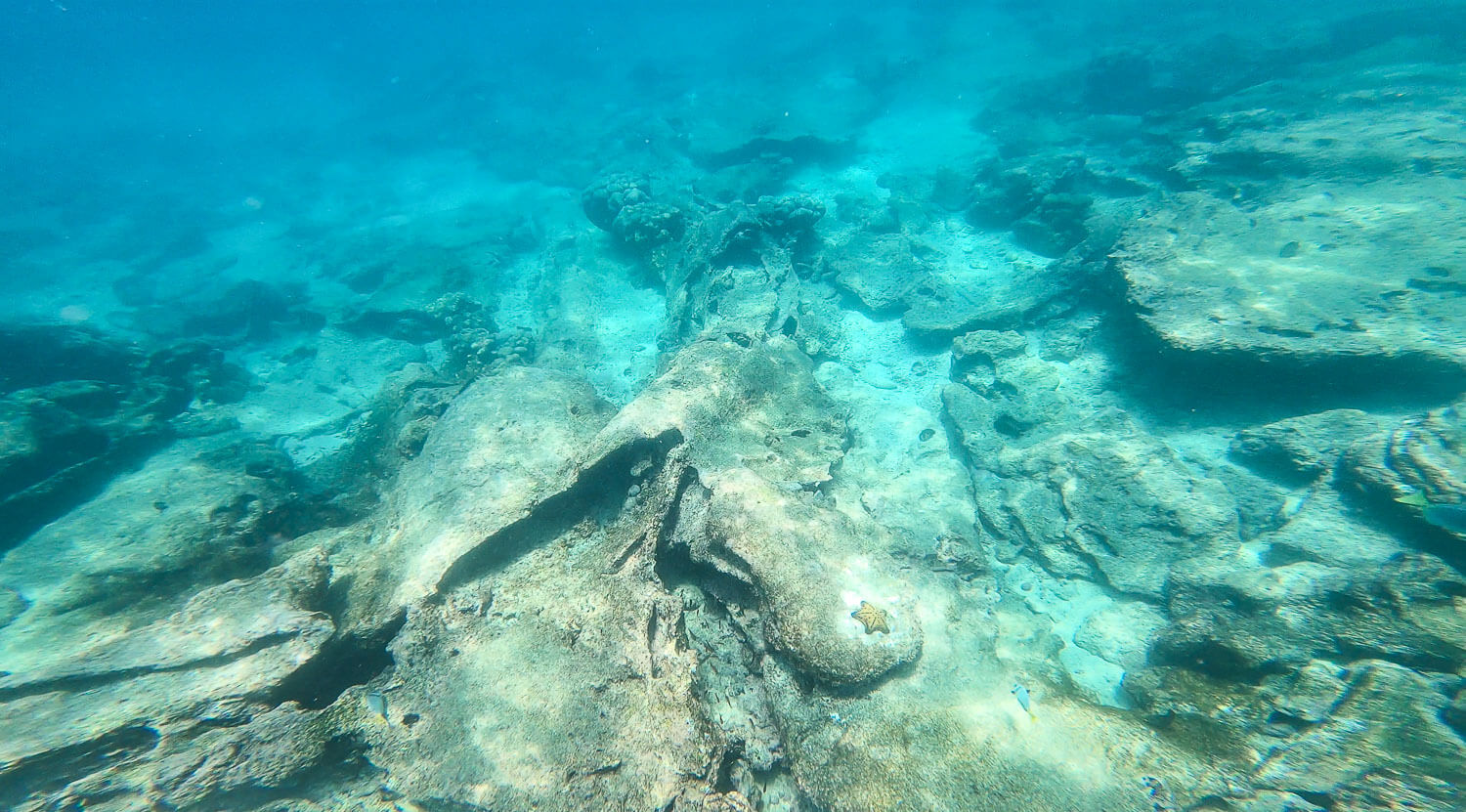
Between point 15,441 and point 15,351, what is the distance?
5.19 meters

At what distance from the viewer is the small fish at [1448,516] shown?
3.62 meters

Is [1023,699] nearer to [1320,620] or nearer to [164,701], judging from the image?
[1320,620]

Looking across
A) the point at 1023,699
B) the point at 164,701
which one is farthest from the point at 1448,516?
the point at 164,701

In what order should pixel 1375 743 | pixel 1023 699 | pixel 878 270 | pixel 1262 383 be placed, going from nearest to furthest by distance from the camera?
1. pixel 1375 743
2. pixel 1023 699
3. pixel 1262 383
4. pixel 878 270

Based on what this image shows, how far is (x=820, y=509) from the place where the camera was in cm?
410

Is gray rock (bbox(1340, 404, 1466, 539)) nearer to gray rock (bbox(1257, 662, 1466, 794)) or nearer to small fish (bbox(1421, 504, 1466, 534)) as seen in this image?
small fish (bbox(1421, 504, 1466, 534))

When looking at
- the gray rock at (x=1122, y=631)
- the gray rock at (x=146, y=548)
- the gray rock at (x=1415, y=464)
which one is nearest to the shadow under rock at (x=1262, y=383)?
the gray rock at (x=1415, y=464)

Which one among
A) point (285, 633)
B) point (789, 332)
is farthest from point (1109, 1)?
point (285, 633)

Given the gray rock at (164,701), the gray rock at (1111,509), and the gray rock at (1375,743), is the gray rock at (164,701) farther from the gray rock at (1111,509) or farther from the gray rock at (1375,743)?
the gray rock at (1111,509)

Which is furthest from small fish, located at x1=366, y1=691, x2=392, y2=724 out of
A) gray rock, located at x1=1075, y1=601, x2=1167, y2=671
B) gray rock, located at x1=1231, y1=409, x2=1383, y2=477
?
gray rock, located at x1=1231, y1=409, x2=1383, y2=477

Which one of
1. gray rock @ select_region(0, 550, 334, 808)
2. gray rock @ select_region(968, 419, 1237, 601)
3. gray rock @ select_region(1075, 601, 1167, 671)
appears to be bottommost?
gray rock @ select_region(1075, 601, 1167, 671)

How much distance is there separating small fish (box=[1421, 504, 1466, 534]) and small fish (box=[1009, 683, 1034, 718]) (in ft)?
10.9

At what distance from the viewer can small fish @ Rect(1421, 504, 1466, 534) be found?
143 inches

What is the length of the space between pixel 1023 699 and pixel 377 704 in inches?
165
